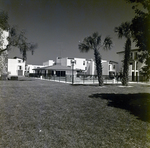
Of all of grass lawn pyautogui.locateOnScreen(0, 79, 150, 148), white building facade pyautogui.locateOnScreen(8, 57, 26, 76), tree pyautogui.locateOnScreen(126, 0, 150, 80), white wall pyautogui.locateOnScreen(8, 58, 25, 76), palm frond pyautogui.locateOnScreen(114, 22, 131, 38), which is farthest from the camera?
white building facade pyautogui.locateOnScreen(8, 57, 26, 76)

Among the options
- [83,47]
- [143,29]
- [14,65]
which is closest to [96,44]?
[83,47]

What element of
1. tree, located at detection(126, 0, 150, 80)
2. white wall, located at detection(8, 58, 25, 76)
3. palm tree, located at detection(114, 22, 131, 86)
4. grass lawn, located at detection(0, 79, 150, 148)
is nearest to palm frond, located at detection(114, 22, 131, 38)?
→ palm tree, located at detection(114, 22, 131, 86)

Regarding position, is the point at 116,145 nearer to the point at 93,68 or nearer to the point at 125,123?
the point at 125,123

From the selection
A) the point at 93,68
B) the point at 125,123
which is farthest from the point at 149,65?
the point at 93,68

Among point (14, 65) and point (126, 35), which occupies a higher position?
point (126, 35)

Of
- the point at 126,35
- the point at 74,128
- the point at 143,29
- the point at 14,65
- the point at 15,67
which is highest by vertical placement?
the point at 126,35

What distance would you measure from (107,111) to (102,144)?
3.05 meters

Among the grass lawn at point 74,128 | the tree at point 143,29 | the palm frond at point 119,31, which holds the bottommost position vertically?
the grass lawn at point 74,128

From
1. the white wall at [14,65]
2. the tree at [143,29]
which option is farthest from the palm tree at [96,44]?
the white wall at [14,65]

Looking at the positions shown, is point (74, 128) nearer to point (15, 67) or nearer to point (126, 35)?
point (126, 35)

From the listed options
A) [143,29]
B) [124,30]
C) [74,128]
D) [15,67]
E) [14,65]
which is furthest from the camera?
[15,67]

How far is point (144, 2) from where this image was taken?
6957 mm

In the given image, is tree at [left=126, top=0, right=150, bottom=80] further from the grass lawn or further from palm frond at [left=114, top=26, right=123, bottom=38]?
palm frond at [left=114, top=26, right=123, bottom=38]

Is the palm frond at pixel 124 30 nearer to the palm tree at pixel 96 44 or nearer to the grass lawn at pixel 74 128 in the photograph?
the palm tree at pixel 96 44
